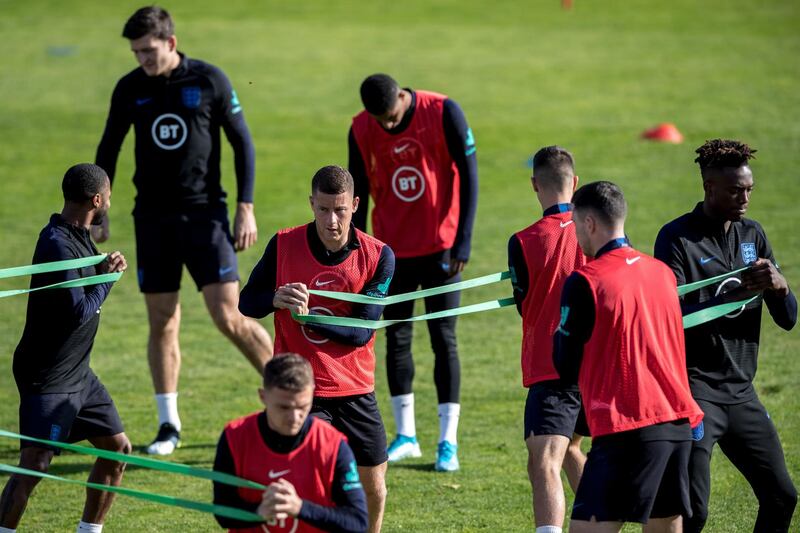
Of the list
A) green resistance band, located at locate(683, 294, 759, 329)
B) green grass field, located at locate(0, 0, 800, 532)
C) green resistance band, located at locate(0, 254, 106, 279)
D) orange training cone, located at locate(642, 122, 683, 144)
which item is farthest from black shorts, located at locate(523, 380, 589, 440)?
orange training cone, located at locate(642, 122, 683, 144)

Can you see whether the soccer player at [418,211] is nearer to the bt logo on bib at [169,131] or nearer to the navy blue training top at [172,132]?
the navy blue training top at [172,132]

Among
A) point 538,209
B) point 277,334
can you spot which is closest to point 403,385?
point 277,334

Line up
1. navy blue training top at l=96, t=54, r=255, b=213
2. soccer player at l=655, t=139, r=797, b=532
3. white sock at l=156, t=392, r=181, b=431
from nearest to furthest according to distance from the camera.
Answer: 1. soccer player at l=655, t=139, r=797, b=532
2. white sock at l=156, t=392, r=181, b=431
3. navy blue training top at l=96, t=54, r=255, b=213

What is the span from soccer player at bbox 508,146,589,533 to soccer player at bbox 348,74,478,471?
7.41 feet

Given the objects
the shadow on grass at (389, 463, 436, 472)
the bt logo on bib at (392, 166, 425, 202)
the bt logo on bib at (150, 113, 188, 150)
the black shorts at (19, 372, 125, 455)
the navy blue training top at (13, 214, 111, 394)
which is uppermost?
the bt logo on bib at (150, 113, 188, 150)

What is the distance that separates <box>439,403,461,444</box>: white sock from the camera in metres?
8.60

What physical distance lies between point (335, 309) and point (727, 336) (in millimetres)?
2130

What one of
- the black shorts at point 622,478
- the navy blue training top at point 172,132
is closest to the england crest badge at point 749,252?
the black shorts at point 622,478

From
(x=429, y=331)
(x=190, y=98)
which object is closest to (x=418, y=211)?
(x=429, y=331)

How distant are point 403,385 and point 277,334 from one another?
2.59 metres

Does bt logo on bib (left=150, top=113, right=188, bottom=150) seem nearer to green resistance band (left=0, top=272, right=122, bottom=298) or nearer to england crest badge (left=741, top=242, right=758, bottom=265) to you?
green resistance band (left=0, top=272, right=122, bottom=298)

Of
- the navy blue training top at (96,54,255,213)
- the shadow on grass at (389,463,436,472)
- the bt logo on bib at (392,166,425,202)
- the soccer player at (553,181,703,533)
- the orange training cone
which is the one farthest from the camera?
the orange training cone

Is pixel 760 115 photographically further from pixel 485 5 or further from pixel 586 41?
pixel 485 5

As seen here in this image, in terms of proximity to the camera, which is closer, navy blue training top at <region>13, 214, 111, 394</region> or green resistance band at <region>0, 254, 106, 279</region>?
green resistance band at <region>0, 254, 106, 279</region>
